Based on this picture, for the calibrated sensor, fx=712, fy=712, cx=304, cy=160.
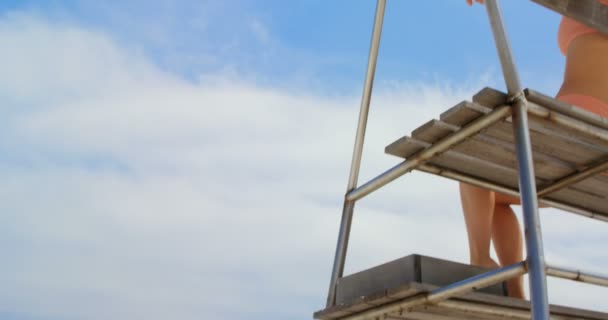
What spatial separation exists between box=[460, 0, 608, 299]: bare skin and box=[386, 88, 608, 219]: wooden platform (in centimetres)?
13

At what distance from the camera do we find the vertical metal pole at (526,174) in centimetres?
204

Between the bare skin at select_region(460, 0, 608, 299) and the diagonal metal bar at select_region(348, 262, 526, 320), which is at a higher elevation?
the bare skin at select_region(460, 0, 608, 299)

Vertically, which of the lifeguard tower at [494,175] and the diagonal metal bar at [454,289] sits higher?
the lifeguard tower at [494,175]

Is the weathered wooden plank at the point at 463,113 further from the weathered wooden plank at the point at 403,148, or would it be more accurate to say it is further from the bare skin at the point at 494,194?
the bare skin at the point at 494,194

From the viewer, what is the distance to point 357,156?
322 cm

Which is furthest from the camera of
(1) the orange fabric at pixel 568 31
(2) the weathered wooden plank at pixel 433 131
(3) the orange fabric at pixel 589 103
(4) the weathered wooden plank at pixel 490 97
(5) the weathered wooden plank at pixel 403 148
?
(1) the orange fabric at pixel 568 31

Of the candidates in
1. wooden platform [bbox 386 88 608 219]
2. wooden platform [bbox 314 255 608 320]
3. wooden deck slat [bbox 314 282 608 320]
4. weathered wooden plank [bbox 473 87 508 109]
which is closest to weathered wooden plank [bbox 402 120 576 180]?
wooden platform [bbox 386 88 608 219]

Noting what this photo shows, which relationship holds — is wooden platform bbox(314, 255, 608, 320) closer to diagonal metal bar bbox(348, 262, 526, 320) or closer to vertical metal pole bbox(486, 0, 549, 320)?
diagonal metal bar bbox(348, 262, 526, 320)

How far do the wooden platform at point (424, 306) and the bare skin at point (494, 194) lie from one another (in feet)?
0.92

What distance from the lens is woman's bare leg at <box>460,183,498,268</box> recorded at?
3.10 meters

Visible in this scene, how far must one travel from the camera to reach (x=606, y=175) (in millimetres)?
2990

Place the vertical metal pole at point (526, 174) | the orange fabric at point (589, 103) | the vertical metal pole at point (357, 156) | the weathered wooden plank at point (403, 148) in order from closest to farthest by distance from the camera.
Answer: the vertical metal pole at point (526, 174) → the weathered wooden plank at point (403, 148) → the orange fabric at point (589, 103) → the vertical metal pole at point (357, 156)

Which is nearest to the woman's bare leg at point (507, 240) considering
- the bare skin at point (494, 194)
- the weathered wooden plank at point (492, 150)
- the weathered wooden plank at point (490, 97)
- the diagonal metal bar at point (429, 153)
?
the bare skin at point (494, 194)

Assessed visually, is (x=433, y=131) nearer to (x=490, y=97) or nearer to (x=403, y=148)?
(x=403, y=148)
